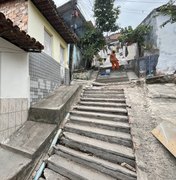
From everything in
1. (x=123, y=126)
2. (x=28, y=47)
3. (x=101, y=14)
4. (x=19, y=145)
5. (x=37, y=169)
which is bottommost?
(x=37, y=169)

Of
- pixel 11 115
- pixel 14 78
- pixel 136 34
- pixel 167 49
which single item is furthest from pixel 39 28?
pixel 136 34

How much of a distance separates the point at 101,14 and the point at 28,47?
12.5 m

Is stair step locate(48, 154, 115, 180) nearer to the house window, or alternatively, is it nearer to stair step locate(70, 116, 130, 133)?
stair step locate(70, 116, 130, 133)

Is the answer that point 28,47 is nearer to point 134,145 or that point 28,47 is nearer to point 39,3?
point 39,3

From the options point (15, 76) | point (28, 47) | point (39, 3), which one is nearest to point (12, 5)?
point (39, 3)

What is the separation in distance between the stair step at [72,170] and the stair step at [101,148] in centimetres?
37

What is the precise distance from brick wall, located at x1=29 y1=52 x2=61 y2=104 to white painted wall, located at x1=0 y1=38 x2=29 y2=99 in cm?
28

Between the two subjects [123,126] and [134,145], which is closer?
[134,145]

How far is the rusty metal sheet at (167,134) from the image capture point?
10.3 feet

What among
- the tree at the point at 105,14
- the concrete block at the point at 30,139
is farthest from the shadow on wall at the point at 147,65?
the concrete block at the point at 30,139

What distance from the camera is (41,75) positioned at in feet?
18.5

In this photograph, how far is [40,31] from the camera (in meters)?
5.79

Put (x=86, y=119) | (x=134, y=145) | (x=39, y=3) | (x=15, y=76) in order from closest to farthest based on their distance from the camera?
(x=134, y=145) → (x=15, y=76) → (x=86, y=119) → (x=39, y=3)

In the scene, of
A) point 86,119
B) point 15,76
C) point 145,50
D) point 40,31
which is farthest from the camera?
point 145,50
